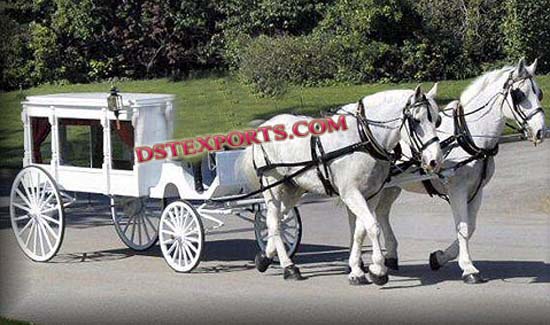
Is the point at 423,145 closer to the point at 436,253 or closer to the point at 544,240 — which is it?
the point at 436,253

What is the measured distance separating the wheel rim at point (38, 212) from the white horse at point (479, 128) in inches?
114

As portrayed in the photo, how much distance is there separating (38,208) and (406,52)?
3.29m

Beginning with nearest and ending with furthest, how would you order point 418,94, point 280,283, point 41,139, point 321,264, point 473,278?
point 418,94
point 473,278
point 280,283
point 321,264
point 41,139

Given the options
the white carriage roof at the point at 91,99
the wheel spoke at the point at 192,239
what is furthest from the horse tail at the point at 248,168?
the white carriage roof at the point at 91,99

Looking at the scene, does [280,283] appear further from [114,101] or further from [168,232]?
[114,101]

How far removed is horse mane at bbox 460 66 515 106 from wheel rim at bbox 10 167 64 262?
3.30 m

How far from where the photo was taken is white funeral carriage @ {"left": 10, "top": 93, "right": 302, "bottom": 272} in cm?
995

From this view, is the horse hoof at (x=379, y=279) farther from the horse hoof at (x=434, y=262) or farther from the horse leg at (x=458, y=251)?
the horse hoof at (x=434, y=262)

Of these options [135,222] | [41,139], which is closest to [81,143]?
[41,139]

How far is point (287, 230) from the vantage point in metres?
10.5

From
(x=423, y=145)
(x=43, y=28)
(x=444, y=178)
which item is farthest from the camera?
(x=43, y=28)

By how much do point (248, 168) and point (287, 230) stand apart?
93cm

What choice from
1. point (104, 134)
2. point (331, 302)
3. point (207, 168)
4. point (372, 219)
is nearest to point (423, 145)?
point (372, 219)

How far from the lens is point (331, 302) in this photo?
352 inches
